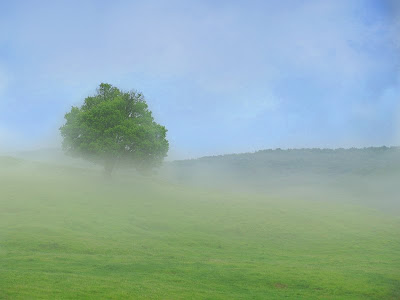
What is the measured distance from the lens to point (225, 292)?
89.6 feet

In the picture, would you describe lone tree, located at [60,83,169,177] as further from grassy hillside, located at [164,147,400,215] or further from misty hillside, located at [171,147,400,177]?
misty hillside, located at [171,147,400,177]

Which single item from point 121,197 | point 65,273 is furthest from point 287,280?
point 121,197

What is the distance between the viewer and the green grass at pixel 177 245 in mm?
27659

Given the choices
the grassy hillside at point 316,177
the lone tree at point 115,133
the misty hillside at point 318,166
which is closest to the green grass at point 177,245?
the lone tree at point 115,133

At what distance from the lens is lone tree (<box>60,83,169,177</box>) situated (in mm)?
78250

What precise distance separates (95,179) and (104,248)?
44.4 meters

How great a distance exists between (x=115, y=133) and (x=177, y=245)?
127 feet

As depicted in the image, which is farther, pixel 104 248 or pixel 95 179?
pixel 95 179

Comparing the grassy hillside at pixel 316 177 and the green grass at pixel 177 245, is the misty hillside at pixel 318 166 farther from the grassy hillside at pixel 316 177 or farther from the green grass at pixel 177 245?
the green grass at pixel 177 245

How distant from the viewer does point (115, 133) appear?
78.7m

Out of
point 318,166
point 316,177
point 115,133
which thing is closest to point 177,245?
point 115,133

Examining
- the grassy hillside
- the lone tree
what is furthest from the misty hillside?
the lone tree

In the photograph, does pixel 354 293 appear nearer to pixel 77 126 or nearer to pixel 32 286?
pixel 32 286

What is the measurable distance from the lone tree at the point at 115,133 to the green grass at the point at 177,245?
5206 millimetres
